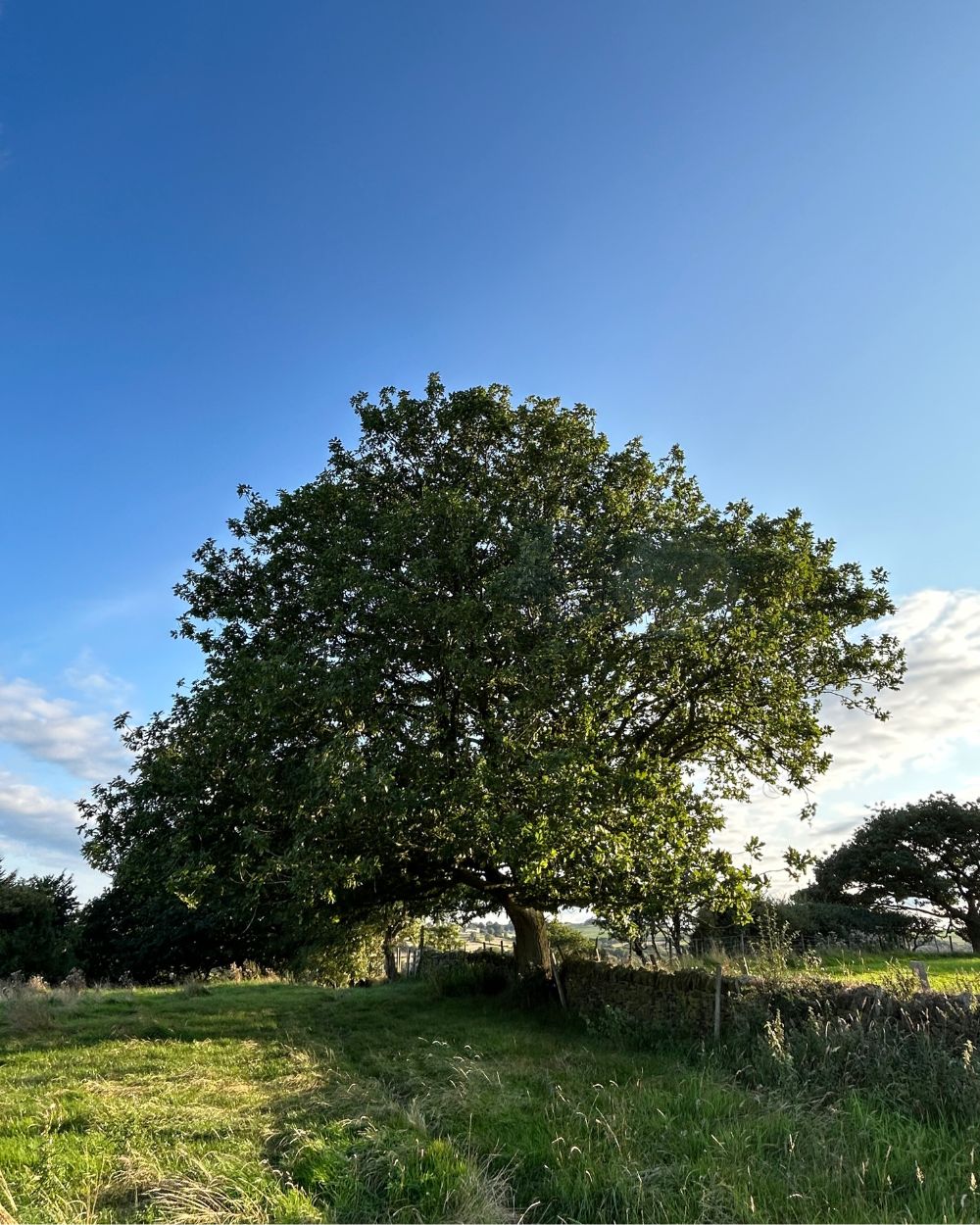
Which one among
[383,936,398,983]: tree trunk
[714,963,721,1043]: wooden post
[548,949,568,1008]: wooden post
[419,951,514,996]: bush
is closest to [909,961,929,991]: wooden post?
[714,963,721,1043]: wooden post

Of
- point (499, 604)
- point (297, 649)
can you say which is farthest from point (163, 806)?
point (499, 604)

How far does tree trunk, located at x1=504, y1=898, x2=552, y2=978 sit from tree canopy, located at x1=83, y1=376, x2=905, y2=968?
104mm

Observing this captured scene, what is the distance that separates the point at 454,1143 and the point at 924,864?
43.5 metres

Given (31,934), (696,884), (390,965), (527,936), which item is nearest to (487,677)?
(696,884)

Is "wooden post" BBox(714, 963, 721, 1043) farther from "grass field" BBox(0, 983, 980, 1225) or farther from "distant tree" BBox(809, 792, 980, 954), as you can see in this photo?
"distant tree" BBox(809, 792, 980, 954)

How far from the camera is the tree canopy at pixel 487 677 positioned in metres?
14.2

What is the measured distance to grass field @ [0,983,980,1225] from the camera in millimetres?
5711

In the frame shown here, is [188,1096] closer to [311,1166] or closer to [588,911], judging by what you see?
[311,1166]

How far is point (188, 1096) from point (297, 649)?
27.0 ft

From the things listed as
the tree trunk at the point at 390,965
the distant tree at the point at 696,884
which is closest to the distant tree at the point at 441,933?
the tree trunk at the point at 390,965

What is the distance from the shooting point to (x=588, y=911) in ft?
54.1

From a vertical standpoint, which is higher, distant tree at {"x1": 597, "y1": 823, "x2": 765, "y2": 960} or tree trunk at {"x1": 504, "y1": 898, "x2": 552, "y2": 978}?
distant tree at {"x1": 597, "y1": 823, "x2": 765, "y2": 960}

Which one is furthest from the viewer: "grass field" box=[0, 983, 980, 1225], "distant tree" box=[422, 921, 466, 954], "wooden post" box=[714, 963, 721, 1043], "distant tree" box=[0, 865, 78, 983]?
"distant tree" box=[0, 865, 78, 983]

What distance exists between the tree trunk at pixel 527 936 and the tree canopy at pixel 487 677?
0.10 meters
